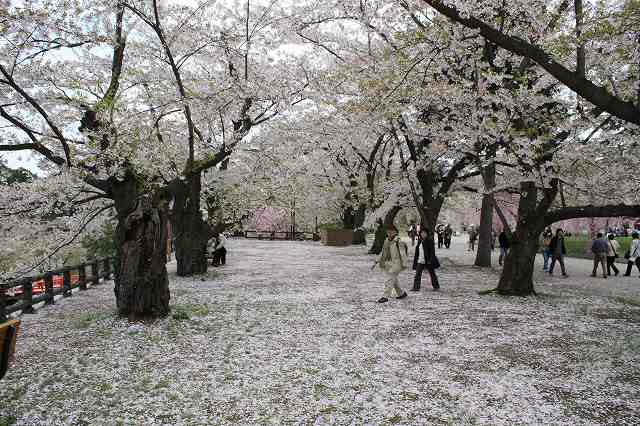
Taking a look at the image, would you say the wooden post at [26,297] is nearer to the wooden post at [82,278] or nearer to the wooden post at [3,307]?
the wooden post at [3,307]

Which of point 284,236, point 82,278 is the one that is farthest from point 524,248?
point 284,236

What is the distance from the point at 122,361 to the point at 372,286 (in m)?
8.92

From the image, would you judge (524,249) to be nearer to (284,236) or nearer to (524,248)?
(524,248)

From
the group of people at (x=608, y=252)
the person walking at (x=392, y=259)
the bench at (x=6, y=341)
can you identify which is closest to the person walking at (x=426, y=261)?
the person walking at (x=392, y=259)

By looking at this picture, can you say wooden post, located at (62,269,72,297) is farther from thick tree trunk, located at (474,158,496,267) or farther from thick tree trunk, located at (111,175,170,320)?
thick tree trunk, located at (474,158,496,267)

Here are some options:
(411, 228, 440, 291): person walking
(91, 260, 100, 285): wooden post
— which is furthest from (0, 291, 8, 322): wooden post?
(411, 228, 440, 291): person walking

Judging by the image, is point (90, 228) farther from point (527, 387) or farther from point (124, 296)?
point (527, 387)

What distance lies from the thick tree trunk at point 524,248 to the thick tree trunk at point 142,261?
9.47 metres

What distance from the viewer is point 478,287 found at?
1403 centimetres

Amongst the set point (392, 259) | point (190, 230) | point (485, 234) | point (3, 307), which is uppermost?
point (190, 230)

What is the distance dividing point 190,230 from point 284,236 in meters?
34.8

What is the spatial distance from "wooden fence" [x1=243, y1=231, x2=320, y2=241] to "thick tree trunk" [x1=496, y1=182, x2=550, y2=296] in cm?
3473

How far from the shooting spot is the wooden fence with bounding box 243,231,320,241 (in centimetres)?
4822

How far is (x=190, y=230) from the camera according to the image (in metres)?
16.0
